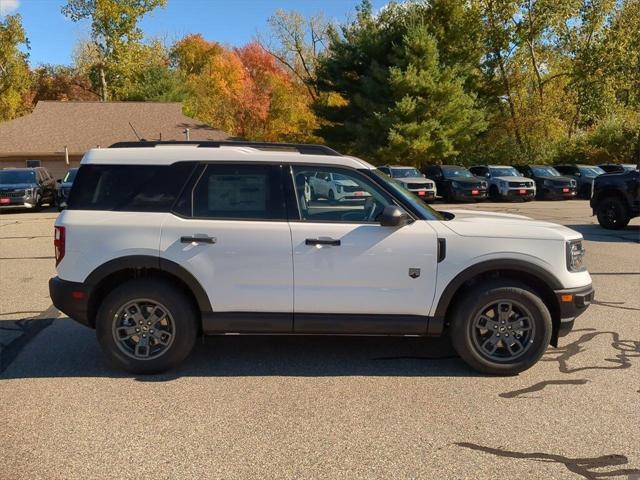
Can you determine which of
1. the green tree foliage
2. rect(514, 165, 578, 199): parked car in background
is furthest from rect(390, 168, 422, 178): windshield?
rect(514, 165, 578, 199): parked car in background

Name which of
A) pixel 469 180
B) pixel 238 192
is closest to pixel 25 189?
pixel 469 180

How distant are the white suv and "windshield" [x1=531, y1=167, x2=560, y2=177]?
25.1 metres

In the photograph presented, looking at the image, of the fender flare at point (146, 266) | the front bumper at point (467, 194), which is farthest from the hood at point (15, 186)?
the fender flare at point (146, 266)

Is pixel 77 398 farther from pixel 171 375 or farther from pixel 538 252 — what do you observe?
pixel 538 252

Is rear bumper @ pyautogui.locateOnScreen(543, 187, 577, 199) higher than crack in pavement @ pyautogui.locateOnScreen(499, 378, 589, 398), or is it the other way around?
rear bumper @ pyautogui.locateOnScreen(543, 187, 577, 199)

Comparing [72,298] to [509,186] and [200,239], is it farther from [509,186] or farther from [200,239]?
[509,186]

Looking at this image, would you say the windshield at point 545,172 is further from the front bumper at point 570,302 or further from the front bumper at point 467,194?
the front bumper at point 570,302

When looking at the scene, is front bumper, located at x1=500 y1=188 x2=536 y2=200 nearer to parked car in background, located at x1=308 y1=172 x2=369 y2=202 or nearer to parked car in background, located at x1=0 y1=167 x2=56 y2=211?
parked car in background, located at x1=0 y1=167 x2=56 y2=211

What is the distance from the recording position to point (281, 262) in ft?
14.8

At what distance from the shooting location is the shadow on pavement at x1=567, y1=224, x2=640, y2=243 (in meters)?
12.4

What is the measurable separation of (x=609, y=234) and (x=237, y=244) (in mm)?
11448

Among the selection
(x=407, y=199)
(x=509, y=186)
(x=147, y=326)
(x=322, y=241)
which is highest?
(x=509, y=186)

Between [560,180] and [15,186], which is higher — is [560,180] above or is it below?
above

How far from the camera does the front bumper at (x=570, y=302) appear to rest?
4598 millimetres
